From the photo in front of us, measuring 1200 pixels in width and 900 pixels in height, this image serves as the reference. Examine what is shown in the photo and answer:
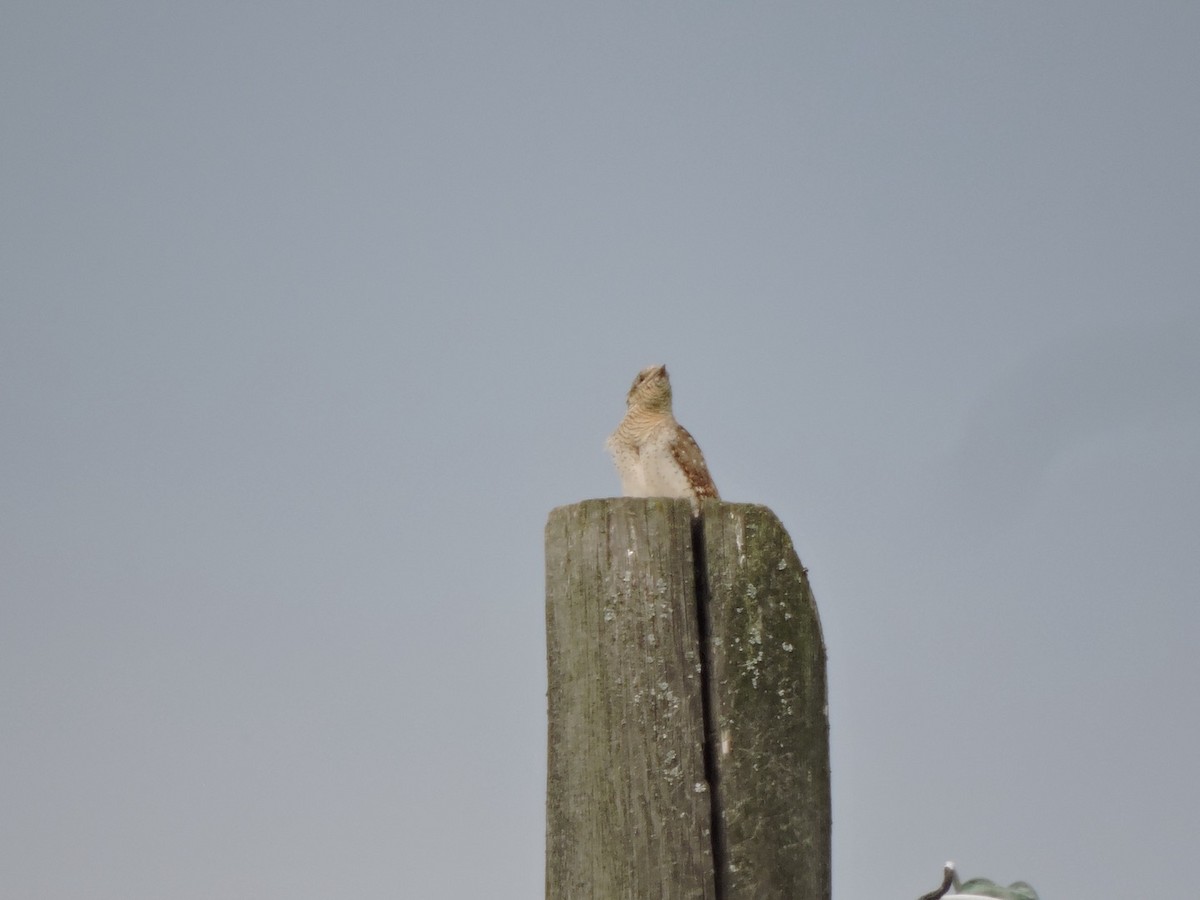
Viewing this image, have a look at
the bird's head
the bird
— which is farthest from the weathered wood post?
the bird's head

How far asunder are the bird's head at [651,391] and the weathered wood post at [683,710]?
2992mm

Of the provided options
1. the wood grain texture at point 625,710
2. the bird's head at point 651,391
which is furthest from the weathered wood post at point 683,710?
the bird's head at point 651,391

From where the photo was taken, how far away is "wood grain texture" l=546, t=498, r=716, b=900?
300cm

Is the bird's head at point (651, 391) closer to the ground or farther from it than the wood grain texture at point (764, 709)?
farther from it

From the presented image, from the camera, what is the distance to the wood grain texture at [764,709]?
301 cm

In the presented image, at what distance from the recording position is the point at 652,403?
20.5ft

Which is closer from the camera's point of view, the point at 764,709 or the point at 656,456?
the point at 764,709

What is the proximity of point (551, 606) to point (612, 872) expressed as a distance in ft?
2.15

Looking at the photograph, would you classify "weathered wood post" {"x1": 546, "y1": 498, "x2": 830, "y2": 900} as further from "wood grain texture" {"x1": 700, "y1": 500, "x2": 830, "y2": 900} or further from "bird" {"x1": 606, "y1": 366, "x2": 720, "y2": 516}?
"bird" {"x1": 606, "y1": 366, "x2": 720, "y2": 516}

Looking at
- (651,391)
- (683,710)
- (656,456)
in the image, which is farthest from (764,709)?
(651,391)

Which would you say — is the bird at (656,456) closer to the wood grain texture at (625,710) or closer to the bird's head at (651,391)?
the bird's head at (651,391)

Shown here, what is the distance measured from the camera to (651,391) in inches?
250

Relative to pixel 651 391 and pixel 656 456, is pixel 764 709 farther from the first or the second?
pixel 651 391

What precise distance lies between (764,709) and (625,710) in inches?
13.0
